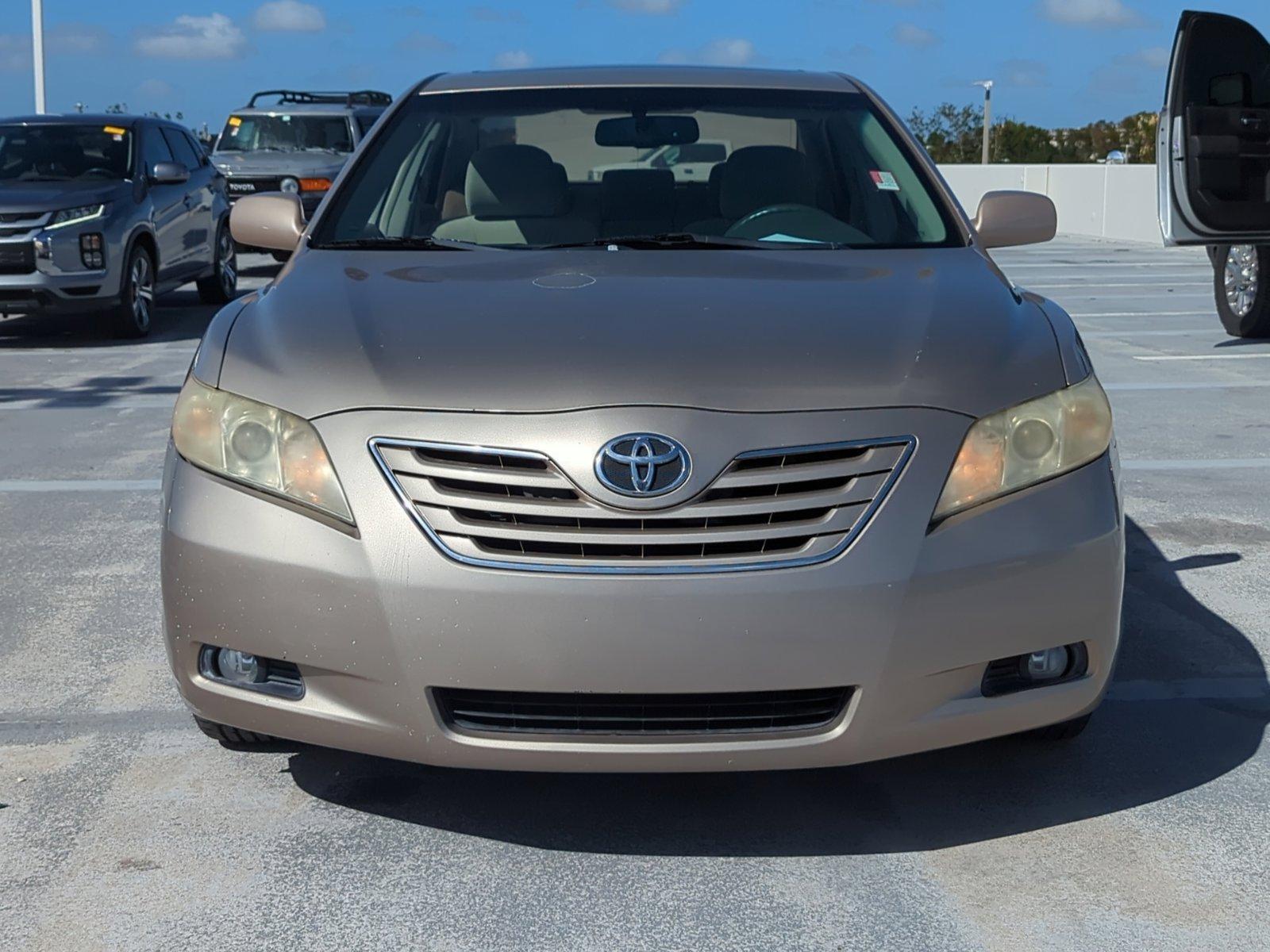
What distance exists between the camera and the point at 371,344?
124 inches

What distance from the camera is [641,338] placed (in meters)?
3.12

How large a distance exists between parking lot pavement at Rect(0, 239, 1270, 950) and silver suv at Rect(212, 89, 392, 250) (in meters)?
13.7

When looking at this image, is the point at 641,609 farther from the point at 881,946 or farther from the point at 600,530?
the point at 881,946

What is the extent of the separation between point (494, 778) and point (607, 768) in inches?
24.4

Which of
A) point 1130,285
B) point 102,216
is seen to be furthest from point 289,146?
point 1130,285

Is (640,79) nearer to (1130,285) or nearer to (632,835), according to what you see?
(632,835)

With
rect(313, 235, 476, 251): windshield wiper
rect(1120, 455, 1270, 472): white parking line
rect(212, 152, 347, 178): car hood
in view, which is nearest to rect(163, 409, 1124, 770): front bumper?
rect(313, 235, 476, 251): windshield wiper

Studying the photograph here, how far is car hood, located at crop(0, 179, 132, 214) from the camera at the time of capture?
11.2 meters

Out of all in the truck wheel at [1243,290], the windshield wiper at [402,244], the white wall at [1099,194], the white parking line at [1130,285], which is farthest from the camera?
the white wall at [1099,194]

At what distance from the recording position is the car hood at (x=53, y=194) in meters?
11.2

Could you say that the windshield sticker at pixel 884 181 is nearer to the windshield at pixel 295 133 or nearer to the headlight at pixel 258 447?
the headlight at pixel 258 447

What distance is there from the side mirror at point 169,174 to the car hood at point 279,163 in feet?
18.9

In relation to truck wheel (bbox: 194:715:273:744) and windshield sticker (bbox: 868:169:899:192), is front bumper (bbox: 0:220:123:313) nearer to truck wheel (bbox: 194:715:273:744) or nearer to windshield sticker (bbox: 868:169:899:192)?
windshield sticker (bbox: 868:169:899:192)

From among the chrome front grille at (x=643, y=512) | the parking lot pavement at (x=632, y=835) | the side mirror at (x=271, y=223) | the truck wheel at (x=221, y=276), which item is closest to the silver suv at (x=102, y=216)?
the truck wheel at (x=221, y=276)
